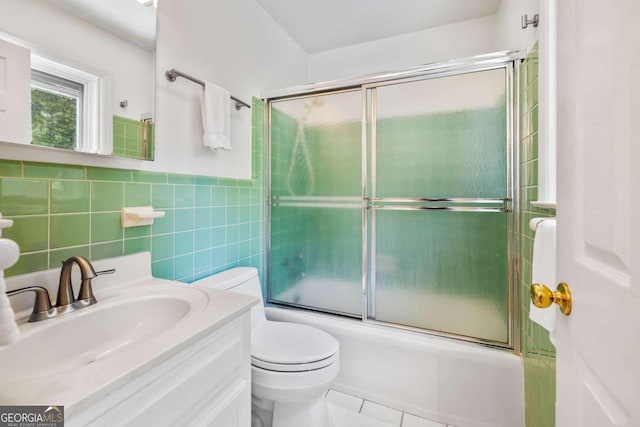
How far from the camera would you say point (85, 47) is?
35.5 inches

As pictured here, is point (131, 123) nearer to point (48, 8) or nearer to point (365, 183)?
point (48, 8)

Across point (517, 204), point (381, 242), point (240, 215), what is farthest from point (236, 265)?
point (517, 204)

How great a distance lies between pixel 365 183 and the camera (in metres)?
1.71

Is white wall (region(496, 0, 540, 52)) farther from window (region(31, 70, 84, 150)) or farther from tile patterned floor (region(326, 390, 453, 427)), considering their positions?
tile patterned floor (region(326, 390, 453, 427))

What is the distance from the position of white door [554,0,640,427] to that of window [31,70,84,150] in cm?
128

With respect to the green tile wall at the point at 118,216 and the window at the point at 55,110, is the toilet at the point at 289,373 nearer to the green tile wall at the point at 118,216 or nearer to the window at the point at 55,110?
the green tile wall at the point at 118,216

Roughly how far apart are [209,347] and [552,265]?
41.4 inches

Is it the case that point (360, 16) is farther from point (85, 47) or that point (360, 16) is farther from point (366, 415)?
point (366, 415)

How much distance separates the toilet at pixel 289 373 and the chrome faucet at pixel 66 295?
470 millimetres

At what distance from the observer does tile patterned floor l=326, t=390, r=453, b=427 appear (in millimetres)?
1408

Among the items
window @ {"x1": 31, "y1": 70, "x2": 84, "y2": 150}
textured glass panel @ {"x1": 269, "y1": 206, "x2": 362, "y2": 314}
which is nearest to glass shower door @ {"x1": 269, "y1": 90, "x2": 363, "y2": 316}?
textured glass panel @ {"x1": 269, "y1": 206, "x2": 362, "y2": 314}

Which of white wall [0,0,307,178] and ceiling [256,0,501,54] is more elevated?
ceiling [256,0,501,54]

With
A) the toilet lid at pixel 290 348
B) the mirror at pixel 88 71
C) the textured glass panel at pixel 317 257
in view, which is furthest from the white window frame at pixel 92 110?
the textured glass panel at pixel 317 257

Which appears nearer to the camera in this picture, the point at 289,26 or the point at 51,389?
the point at 51,389
